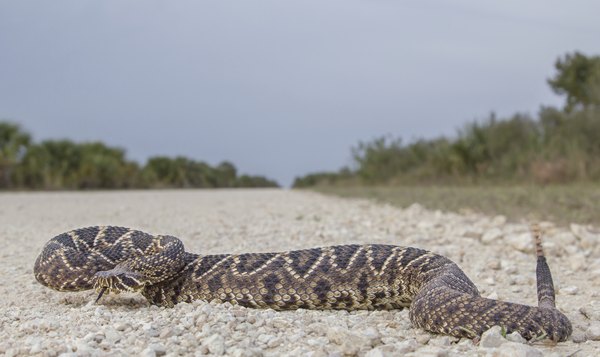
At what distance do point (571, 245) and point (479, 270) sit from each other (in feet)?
8.22

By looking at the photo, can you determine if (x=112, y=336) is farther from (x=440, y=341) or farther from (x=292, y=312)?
(x=440, y=341)

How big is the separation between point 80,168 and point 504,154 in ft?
75.3

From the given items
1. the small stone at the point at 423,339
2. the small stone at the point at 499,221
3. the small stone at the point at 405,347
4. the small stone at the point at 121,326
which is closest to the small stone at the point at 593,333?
the small stone at the point at 423,339

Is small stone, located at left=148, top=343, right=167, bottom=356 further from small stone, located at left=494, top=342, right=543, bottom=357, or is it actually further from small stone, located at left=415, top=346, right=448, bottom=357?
small stone, located at left=494, top=342, right=543, bottom=357

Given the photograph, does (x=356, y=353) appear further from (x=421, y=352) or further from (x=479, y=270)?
(x=479, y=270)

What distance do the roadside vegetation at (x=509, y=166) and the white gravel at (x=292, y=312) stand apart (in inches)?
106

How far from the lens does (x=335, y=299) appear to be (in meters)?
5.65

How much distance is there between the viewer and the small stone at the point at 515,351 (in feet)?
12.3

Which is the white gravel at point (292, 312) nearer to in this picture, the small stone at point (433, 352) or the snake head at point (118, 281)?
the small stone at point (433, 352)

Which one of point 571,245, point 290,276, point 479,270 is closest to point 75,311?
point 290,276

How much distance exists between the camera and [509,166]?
2916 centimetres

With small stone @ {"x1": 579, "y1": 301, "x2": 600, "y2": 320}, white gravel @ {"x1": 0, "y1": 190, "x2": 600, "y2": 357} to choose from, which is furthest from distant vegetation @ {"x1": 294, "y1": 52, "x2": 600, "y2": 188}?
small stone @ {"x1": 579, "y1": 301, "x2": 600, "y2": 320}

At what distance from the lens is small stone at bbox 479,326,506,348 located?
4.16m

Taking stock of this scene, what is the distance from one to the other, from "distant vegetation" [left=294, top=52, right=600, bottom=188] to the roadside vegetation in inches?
1.6
